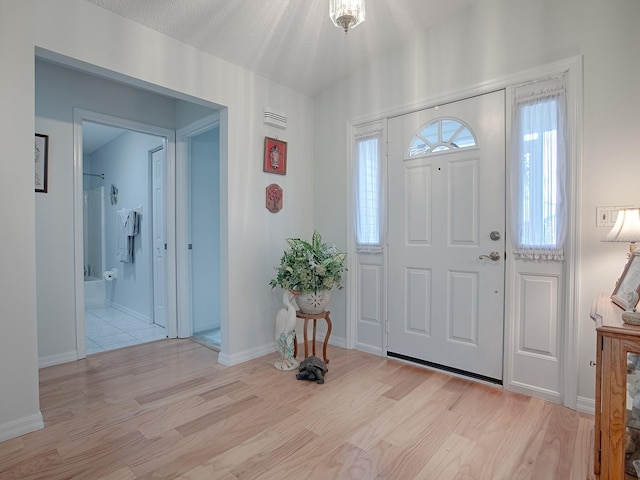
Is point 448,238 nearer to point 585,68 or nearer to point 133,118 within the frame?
point 585,68

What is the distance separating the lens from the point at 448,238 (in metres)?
2.57

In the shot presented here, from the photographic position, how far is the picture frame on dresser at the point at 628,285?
140 cm

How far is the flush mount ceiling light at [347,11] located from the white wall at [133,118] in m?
1.45

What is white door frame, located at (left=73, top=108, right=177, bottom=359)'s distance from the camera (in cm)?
296

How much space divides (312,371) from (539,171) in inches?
80.0

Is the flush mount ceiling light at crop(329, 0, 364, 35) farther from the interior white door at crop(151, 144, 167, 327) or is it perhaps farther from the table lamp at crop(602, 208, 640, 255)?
the interior white door at crop(151, 144, 167, 327)

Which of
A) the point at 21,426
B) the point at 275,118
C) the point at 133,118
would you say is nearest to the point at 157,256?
the point at 133,118

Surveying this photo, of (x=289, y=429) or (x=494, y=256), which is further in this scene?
(x=494, y=256)

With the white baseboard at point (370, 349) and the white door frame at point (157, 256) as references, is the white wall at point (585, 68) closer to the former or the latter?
the white baseboard at point (370, 349)

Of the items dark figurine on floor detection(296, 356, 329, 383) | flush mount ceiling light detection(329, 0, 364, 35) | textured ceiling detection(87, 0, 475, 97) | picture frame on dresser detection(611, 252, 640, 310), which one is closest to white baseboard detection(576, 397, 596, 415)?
picture frame on dresser detection(611, 252, 640, 310)

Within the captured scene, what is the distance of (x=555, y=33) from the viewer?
209cm

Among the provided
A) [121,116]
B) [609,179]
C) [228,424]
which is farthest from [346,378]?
[121,116]

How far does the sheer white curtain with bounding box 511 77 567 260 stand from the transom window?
334 millimetres

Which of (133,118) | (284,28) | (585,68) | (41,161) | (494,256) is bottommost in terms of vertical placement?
(494,256)
